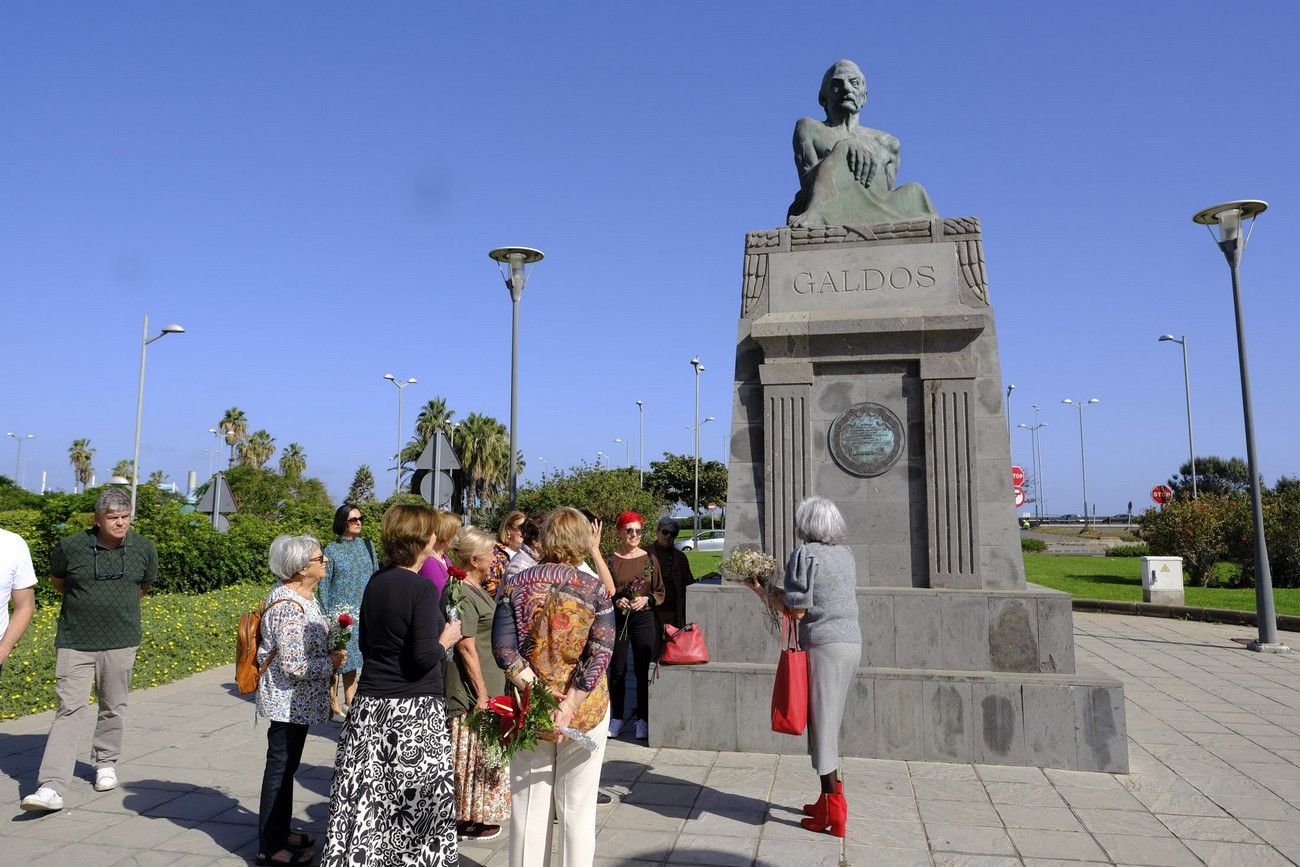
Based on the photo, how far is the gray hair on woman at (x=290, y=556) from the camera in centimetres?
436

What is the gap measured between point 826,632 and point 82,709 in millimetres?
4221

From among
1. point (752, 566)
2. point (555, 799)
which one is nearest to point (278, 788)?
point (555, 799)

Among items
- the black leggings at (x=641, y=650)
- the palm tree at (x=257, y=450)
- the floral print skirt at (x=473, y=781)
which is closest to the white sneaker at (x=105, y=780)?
the floral print skirt at (x=473, y=781)

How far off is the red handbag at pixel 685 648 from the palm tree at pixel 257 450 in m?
60.0

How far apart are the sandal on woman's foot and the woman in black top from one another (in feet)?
2.18

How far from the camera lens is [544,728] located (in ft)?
10.9

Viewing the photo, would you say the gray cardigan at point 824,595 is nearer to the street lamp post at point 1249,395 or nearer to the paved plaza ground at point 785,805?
the paved plaza ground at point 785,805

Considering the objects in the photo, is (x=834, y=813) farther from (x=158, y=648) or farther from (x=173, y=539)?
(x=173, y=539)

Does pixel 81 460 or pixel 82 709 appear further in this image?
pixel 81 460

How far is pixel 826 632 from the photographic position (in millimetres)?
4469

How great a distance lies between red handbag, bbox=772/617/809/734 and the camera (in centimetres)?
439

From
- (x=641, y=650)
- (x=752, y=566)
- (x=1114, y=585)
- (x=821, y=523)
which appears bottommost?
(x=1114, y=585)

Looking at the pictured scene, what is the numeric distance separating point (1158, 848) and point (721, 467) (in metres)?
50.8

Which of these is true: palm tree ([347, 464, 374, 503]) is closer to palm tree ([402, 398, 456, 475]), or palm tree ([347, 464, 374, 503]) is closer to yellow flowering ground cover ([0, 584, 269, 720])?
palm tree ([402, 398, 456, 475])
